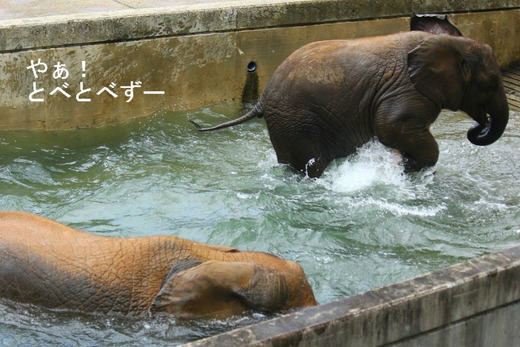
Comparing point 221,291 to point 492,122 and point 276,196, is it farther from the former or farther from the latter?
point 492,122

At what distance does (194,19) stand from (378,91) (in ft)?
10.7

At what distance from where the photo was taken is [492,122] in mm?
8469

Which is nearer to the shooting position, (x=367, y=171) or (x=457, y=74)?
(x=457, y=74)

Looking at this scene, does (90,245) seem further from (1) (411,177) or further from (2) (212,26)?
(2) (212,26)

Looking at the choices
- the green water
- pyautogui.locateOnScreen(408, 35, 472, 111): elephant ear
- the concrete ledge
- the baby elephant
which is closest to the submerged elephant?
pyautogui.locateOnScreen(408, 35, 472, 111): elephant ear

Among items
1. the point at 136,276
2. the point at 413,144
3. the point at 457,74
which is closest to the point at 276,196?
the point at 413,144

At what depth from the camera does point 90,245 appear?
17.5 feet

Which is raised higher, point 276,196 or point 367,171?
point 367,171

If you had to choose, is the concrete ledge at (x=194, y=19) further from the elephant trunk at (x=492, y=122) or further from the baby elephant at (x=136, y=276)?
the baby elephant at (x=136, y=276)

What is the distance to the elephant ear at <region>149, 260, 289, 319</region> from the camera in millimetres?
4938

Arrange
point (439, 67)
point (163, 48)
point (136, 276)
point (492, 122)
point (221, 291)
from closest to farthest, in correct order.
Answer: point (221, 291) → point (136, 276) → point (439, 67) → point (492, 122) → point (163, 48)

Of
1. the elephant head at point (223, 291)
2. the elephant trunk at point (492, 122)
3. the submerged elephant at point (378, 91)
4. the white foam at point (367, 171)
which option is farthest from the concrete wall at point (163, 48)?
the elephant head at point (223, 291)

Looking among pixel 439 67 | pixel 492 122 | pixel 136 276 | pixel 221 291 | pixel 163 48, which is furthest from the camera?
pixel 163 48

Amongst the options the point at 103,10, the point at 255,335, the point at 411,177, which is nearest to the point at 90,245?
the point at 255,335
